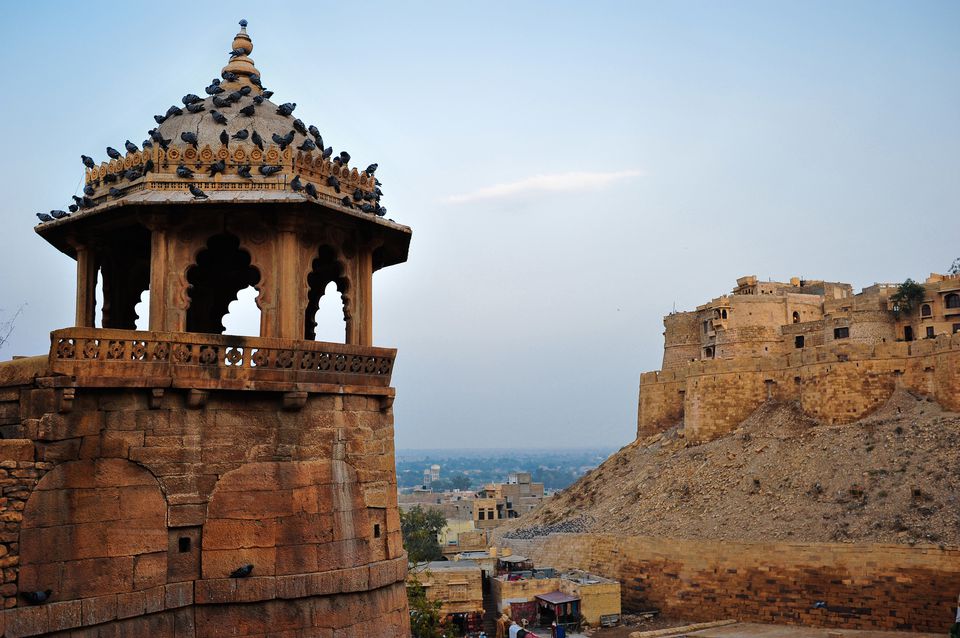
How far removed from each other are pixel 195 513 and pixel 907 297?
4268cm

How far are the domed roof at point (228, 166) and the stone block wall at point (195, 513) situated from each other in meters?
1.94

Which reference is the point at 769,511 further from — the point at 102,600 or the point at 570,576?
the point at 102,600

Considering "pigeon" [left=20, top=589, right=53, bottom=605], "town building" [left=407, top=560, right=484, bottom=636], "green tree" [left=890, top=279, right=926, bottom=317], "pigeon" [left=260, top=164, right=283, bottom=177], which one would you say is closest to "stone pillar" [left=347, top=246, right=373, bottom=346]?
"pigeon" [left=260, top=164, right=283, bottom=177]

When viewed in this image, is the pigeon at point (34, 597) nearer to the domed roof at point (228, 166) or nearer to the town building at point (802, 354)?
the domed roof at point (228, 166)

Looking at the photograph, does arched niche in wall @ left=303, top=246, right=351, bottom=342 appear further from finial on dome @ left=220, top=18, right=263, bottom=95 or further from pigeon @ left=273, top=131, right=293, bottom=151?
finial on dome @ left=220, top=18, right=263, bottom=95

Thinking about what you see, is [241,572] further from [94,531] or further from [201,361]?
[201,361]

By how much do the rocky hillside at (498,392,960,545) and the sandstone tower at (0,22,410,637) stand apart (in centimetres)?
2465

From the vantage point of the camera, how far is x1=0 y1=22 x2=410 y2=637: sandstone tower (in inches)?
284

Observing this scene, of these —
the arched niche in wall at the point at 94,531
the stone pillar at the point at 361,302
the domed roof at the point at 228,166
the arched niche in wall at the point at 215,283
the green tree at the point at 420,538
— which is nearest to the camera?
the arched niche in wall at the point at 94,531

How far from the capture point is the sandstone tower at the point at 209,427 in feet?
23.6

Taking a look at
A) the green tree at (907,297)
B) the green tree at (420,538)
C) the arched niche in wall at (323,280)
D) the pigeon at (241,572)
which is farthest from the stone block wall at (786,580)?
the pigeon at (241,572)

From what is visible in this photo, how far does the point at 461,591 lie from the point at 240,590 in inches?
906

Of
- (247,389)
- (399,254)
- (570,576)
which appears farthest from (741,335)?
(247,389)

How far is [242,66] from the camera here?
34.3 ft
